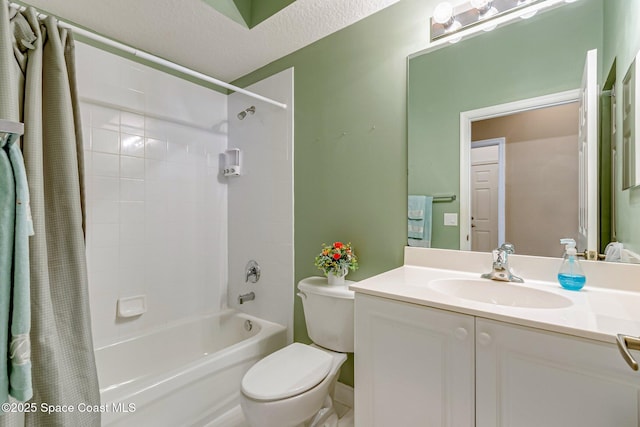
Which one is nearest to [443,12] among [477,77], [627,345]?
[477,77]

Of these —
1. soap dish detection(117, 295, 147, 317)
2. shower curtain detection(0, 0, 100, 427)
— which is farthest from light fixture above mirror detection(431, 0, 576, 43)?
soap dish detection(117, 295, 147, 317)

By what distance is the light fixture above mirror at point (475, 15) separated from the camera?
1.18m

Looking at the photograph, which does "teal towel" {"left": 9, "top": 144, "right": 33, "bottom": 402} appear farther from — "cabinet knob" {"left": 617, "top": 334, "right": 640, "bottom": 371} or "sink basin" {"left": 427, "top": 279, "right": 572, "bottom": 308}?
"cabinet knob" {"left": 617, "top": 334, "right": 640, "bottom": 371}

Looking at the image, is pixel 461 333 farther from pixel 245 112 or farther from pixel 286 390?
pixel 245 112

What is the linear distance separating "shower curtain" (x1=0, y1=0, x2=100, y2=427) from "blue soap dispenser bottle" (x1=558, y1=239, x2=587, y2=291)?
1790mm

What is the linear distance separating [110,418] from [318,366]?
87cm

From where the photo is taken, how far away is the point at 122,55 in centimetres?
185

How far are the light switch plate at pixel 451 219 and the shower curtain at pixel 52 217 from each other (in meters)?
1.57

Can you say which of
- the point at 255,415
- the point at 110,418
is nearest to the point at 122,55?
the point at 110,418

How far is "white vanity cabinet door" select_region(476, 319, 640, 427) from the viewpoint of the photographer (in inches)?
25.4

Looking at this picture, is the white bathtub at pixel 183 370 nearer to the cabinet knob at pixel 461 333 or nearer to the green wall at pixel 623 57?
the cabinet knob at pixel 461 333

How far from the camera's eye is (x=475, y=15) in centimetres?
129

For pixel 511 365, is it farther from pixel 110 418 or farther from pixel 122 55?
pixel 122 55

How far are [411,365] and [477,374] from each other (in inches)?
7.7
